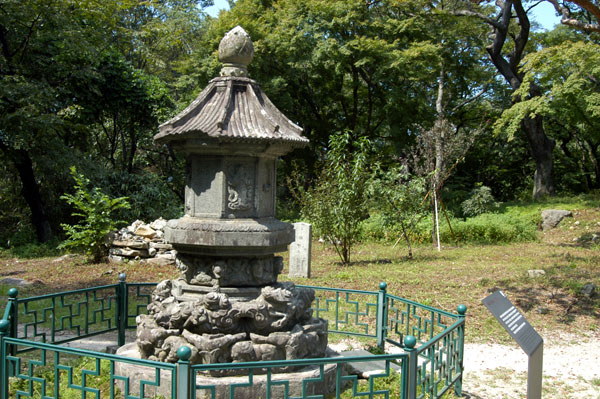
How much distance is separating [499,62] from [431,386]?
19.9 meters

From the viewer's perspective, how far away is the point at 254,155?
6.12 m

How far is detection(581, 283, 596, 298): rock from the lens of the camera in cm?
1035

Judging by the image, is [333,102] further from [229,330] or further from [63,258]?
[229,330]

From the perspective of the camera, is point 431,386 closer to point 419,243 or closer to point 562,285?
point 562,285

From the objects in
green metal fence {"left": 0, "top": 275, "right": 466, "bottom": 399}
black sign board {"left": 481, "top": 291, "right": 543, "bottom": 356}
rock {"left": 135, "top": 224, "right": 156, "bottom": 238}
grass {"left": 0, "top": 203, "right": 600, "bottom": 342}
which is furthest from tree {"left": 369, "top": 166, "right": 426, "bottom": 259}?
black sign board {"left": 481, "top": 291, "right": 543, "bottom": 356}

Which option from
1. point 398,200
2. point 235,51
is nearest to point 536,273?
point 398,200

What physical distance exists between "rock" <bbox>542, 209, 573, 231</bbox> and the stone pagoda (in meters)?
16.0

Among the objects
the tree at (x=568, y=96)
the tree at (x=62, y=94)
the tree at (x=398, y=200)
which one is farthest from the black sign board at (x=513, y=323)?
the tree at (x=62, y=94)

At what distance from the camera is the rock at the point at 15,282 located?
12.0 metres

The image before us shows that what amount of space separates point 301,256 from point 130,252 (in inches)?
196

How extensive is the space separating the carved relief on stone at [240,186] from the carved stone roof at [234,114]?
474 mm

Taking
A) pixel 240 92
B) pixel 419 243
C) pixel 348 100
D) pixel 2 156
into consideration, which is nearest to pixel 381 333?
pixel 240 92

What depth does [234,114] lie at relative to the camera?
Answer: 244 inches

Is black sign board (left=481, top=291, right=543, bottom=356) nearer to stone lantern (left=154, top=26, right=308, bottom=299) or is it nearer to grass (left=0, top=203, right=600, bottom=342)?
stone lantern (left=154, top=26, right=308, bottom=299)
